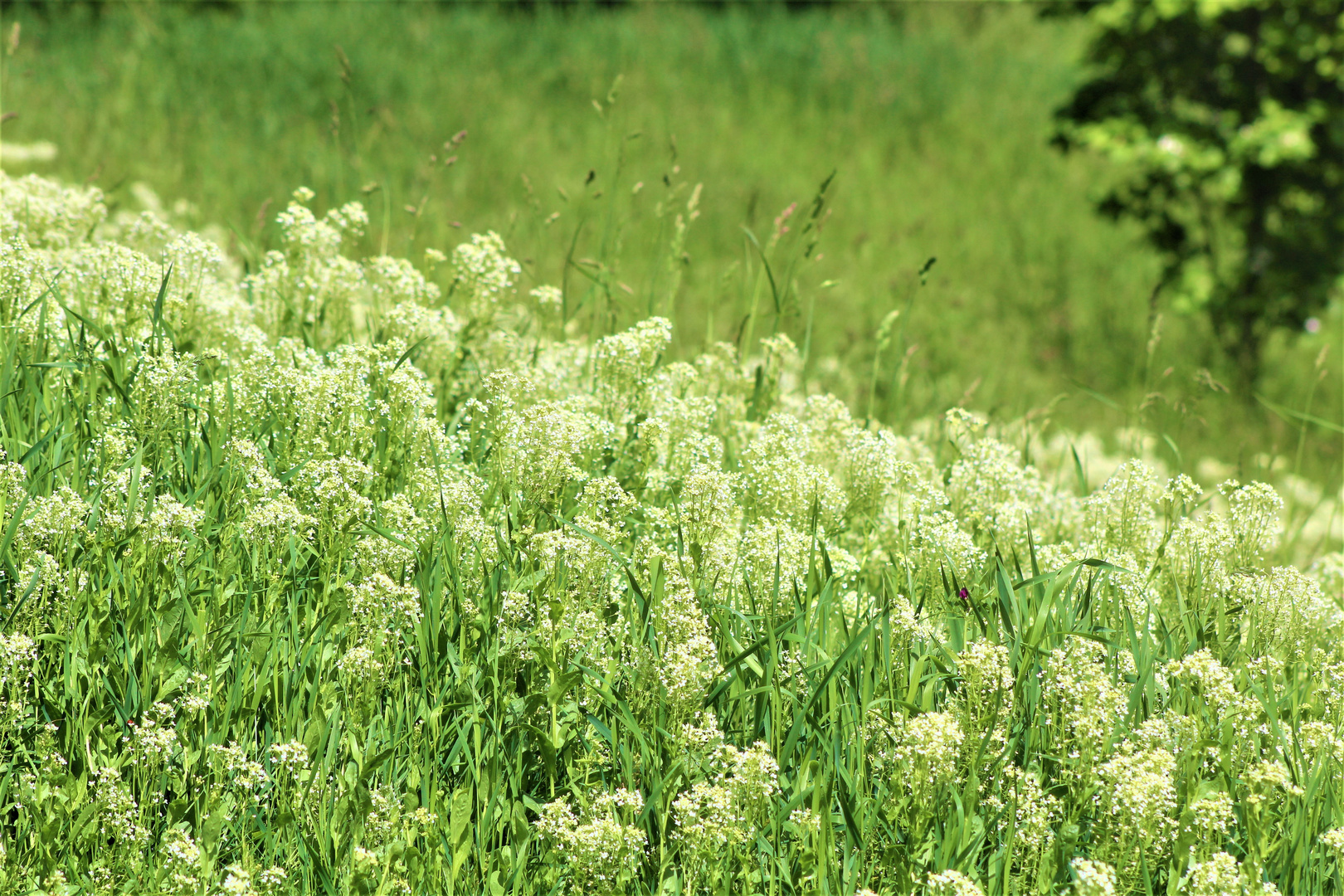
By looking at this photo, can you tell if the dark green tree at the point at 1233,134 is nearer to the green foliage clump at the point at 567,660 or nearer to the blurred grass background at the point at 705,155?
the blurred grass background at the point at 705,155

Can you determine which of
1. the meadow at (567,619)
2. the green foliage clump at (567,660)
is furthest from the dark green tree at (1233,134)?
the green foliage clump at (567,660)

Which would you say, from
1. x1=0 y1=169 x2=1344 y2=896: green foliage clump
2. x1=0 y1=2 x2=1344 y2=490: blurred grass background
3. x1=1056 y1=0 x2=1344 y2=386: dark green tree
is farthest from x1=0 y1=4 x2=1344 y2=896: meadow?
x1=1056 y1=0 x2=1344 y2=386: dark green tree

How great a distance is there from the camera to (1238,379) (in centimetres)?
1023

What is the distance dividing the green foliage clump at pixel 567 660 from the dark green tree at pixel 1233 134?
7118 mm

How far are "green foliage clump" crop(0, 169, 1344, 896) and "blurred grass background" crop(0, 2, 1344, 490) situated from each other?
2952 mm

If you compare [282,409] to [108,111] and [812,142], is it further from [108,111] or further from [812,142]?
[812,142]

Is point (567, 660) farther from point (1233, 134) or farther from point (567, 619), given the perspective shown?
point (1233, 134)

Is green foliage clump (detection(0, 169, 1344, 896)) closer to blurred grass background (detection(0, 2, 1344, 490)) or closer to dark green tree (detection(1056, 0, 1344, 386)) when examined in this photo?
blurred grass background (detection(0, 2, 1344, 490))

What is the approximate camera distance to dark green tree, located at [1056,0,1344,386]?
938 cm

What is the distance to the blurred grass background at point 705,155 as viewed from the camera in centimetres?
954

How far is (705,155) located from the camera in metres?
13.0

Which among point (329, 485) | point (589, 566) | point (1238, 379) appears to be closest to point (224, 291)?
point (329, 485)

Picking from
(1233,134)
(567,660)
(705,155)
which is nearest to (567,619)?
(567,660)

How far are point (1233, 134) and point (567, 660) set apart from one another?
9008 mm
